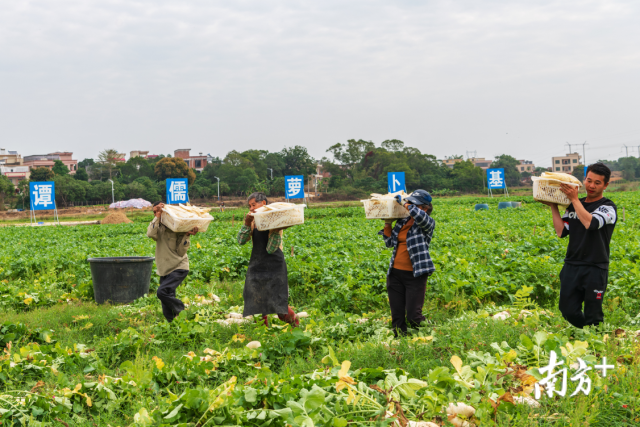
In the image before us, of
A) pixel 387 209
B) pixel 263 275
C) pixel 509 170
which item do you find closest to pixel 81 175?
pixel 509 170

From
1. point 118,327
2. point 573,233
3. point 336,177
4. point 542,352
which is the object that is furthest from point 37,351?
point 336,177

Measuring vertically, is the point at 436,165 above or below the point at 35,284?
above

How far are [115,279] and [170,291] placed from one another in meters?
2.25

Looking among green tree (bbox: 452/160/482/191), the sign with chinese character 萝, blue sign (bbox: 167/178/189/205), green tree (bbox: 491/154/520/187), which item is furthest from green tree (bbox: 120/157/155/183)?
green tree (bbox: 491/154/520/187)

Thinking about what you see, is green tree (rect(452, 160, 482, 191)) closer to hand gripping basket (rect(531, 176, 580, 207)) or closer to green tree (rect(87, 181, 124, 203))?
green tree (rect(87, 181, 124, 203))

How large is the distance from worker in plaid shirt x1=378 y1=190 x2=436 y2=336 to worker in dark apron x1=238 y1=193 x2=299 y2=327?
1215 millimetres

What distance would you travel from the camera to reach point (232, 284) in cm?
896

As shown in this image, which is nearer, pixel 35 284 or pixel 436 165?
pixel 35 284

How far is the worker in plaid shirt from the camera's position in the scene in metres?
4.80

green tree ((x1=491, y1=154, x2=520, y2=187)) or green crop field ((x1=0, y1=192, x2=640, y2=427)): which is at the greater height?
green tree ((x1=491, y1=154, x2=520, y2=187))

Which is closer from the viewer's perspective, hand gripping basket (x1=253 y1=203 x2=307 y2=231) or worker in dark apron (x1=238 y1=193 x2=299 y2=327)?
hand gripping basket (x1=253 y1=203 x2=307 y2=231)

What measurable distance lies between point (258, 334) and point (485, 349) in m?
2.29

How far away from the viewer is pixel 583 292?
165 inches

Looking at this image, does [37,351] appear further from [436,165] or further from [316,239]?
[436,165]
